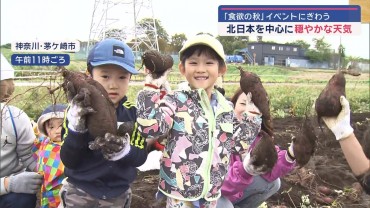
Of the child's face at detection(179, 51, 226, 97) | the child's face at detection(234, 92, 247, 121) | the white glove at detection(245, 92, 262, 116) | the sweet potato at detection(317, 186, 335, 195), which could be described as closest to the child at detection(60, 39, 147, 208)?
the child's face at detection(179, 51, 226, 97)

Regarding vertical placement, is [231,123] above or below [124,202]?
above

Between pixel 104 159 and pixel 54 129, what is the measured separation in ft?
1.91

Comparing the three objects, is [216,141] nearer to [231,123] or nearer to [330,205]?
[231,123]

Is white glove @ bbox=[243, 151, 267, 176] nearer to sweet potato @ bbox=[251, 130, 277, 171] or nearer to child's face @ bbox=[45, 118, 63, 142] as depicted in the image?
sweet potato @ bbox=[251, 130, 277, 171]

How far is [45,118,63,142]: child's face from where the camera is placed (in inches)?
99.9

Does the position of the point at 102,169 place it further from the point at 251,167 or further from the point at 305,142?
the point at 305,142

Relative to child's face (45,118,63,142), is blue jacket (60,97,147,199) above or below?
below

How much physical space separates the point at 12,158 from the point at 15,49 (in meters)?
4.56

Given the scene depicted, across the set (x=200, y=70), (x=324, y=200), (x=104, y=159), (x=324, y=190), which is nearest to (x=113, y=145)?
(x=104, y=159)

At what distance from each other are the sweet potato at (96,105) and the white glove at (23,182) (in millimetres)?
720

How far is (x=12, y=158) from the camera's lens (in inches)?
98.1

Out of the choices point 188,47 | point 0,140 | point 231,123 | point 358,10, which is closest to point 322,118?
point 231,123

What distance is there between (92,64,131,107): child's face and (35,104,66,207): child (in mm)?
421

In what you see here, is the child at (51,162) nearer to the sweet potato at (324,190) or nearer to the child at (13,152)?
the child at (13,152)
